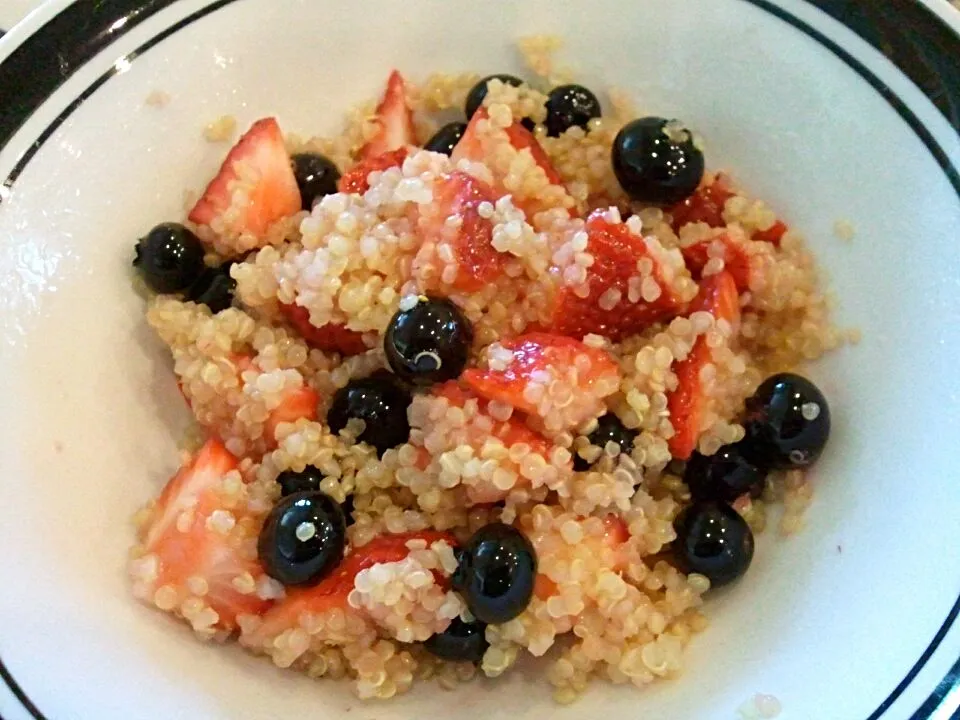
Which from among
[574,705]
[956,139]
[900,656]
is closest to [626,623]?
[574,705]

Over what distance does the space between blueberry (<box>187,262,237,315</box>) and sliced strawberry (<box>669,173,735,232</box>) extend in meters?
0.66

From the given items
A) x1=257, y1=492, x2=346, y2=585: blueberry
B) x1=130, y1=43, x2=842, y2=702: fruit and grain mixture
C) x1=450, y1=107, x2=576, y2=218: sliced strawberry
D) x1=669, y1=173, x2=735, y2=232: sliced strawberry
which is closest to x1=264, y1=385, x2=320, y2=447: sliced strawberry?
x1=130, y1=43, x2=842, y2=702: fruit and grain mixture

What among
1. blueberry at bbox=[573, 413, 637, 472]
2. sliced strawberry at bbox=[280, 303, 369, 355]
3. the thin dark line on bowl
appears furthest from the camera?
sliced strawberry at bbox=[280, 303, 369, 355]

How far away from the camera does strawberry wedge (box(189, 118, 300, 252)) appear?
1.40 metres

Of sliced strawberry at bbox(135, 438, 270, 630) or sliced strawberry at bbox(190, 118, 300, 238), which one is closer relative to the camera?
sliced strawberry at bbox(135, 438, 270, 630)

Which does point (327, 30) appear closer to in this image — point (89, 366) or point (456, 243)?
point (456, 243)

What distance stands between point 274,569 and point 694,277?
0.71m

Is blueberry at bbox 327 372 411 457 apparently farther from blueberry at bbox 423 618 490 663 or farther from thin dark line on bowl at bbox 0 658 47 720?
thin dark line on bowl at bbox 0 658 47 720

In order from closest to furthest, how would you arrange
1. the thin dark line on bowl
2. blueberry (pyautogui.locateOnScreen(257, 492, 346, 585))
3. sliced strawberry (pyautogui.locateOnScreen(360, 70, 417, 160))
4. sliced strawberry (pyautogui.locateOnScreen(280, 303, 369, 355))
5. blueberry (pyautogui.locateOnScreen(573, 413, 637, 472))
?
the thin dark line on bowl, blueberry (pyautogui.locateOnScreen(257, 492, 346, 585)), blueberry (pyautogui.locateOnScreen(573, 413, 637, 472)), sliced strawberry (pyautogui.locateOnScreen(280, 303, 369, 355)), sliced strawberry (pyautogui.locateOnScreen(360, 70, 417, 160))

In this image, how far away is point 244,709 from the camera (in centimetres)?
112

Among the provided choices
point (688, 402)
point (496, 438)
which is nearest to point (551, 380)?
point (496, 438)

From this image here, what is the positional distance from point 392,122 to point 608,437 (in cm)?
66

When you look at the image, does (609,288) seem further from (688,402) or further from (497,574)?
(497,574)

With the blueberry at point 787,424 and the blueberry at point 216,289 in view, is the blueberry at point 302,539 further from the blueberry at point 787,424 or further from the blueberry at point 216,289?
the blueberry at point 787,424
